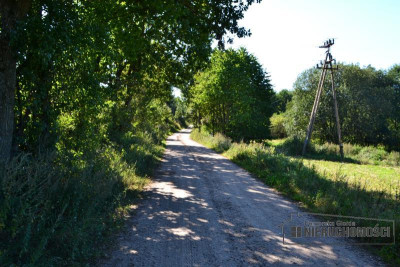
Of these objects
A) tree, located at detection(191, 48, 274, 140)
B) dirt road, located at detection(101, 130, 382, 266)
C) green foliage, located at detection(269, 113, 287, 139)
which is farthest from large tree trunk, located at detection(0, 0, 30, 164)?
green foliage, located at detection(269, 113, 287, 139)

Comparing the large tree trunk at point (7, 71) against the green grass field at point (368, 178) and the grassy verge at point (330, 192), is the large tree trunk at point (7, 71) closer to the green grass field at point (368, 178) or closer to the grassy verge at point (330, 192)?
the grassy verge at point (330, 192)

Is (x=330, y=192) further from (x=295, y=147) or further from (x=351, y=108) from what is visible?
(x=351, y=108)

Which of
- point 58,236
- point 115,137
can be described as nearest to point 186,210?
point 58,236

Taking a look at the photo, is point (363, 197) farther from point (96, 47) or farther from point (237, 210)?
point (96, 47)

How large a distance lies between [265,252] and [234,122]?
1034 inches

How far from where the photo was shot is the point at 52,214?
159 inches

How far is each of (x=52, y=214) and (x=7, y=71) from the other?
10.9 ft

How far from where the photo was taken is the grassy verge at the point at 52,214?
336 cm

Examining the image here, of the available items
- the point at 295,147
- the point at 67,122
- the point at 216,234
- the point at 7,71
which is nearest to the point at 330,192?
the point at 216,234

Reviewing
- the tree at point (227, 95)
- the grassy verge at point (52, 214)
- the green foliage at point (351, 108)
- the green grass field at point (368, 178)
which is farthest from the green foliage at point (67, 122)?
the green foliage at point (351, 108)

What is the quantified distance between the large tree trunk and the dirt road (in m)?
3.24

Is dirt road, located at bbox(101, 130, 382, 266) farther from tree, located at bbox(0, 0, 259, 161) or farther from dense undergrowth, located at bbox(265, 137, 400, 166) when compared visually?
dense undergrowth, located at bbox(265, 137, 400, 166)

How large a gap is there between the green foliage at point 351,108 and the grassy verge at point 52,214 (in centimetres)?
3546

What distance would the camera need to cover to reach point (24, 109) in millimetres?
6223
